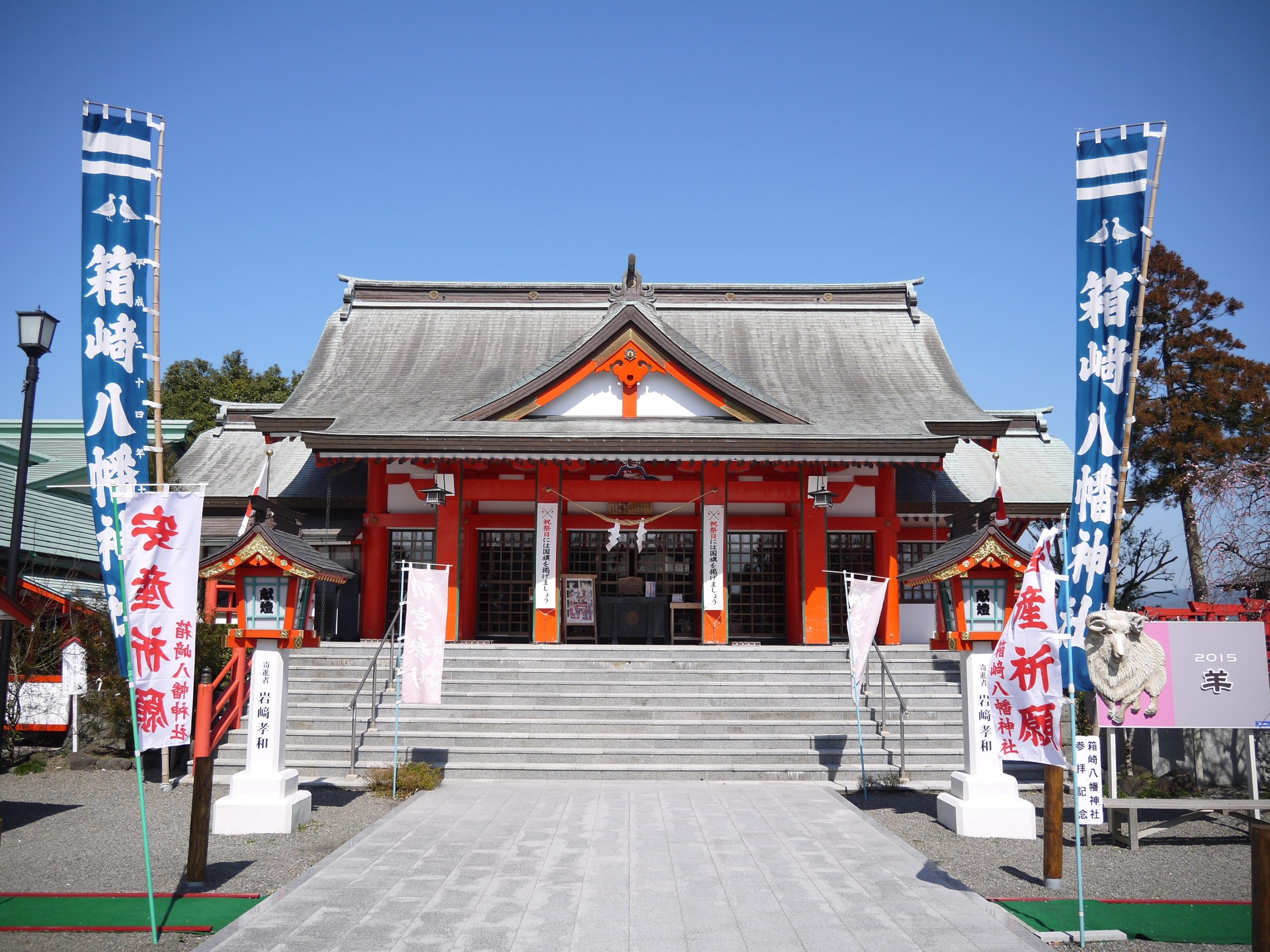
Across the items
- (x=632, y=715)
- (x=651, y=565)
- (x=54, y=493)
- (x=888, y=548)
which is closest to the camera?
(x=632, y=715)

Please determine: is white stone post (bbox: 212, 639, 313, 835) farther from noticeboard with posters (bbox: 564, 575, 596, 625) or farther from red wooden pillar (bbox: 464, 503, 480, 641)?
noticeboard with posters (bbox: 564, 575, 596, 625)

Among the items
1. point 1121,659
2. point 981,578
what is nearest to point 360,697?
point 981,578

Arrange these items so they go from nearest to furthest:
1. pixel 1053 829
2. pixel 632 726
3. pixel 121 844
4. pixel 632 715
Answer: pixel 1053 829 → pixel 121 844 → pixel 632 726 → pixel 632 715

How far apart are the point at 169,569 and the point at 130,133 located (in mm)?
4761

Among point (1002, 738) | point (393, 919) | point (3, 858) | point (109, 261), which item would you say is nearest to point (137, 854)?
point (3, 858)

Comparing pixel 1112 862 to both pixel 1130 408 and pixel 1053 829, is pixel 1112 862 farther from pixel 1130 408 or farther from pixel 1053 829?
pixel 1130 408

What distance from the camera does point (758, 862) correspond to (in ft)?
24.3

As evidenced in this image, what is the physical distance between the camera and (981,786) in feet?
28.5

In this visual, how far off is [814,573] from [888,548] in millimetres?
1676

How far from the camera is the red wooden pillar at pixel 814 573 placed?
15.7 meters

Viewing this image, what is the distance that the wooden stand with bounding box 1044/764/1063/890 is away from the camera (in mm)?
6863

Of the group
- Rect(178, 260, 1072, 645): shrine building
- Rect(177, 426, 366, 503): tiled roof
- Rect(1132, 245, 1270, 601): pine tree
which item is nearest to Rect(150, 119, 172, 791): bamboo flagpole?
Answer: Rect(178, 260, 1072, 645): shrine building

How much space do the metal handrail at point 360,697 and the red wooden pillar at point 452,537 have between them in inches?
68.2

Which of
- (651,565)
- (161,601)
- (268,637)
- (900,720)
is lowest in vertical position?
(900,720)
